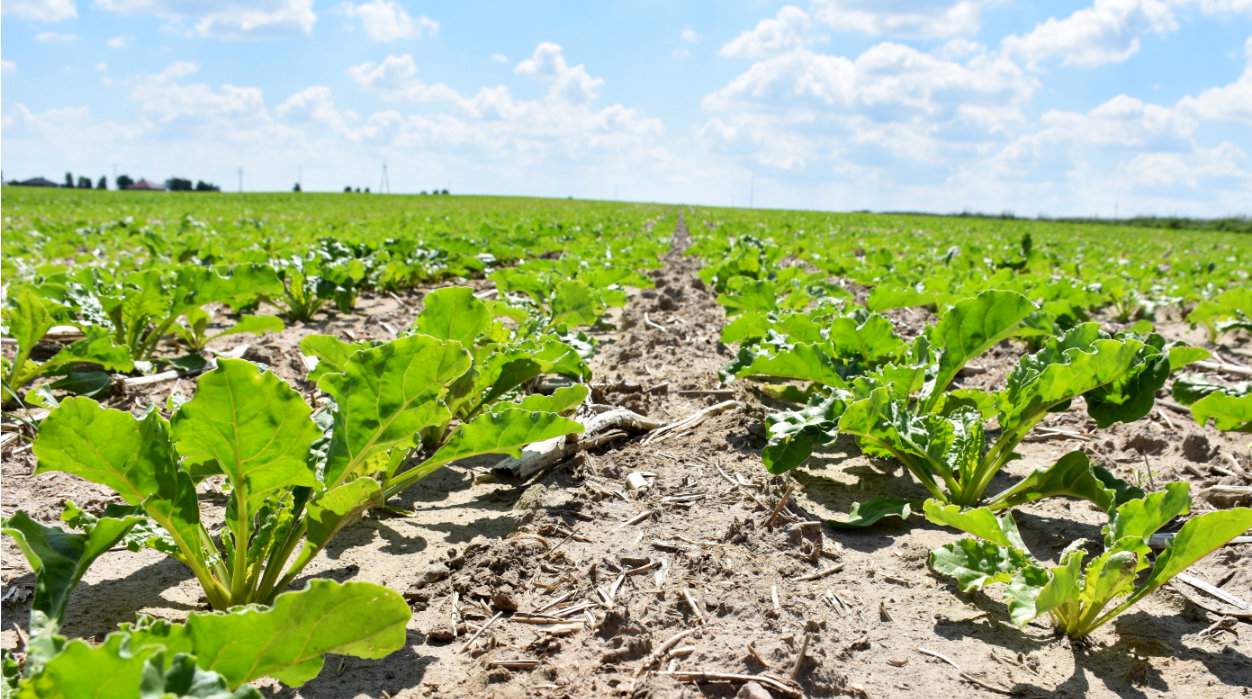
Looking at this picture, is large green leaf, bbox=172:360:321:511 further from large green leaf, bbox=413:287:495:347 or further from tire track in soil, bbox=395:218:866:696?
large green leaf, bbox=413:287:495:347

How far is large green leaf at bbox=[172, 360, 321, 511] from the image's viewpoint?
1.89 metres

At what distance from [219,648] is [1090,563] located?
1.96 metres

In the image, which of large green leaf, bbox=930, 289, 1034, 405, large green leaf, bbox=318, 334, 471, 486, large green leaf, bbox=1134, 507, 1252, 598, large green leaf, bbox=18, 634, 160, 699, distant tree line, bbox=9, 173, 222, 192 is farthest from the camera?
distant tree line, bbox=9, 173, 222, 192

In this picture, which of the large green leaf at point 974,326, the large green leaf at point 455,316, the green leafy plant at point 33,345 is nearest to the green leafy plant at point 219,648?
the large green leaf at point 455,316

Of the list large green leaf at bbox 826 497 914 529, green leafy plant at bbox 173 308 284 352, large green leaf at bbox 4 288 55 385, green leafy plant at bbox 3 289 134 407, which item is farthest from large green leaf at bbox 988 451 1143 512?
large green leaf at bbox 4 288 55 385

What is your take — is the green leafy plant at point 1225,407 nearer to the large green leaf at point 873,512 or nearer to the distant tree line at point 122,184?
the large green leaf at point 873,512

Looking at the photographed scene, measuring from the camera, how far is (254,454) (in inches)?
77.6

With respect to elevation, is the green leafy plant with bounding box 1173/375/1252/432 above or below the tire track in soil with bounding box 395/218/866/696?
above

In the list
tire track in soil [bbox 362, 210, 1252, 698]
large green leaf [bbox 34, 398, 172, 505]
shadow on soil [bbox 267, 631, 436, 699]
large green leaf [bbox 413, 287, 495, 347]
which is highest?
large green leaf [bbox 413, 287, 495, 347]

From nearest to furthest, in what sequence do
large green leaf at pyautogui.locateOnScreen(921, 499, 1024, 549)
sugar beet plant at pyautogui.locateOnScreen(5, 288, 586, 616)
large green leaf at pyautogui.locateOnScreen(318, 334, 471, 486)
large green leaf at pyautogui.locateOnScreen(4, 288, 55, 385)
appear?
1. sugar beet plant at pyautogui.locateOnScreen(5, 288, 586, 616)
2. large green leaf at pyautogui.locateOnScreen(318, 334, 471, 486)
3. large green leaf at pyautogui.locateOnScreen(921, 499, 1024, 549)
4. large green leaf at pyautogui.locateOnScreen(4, 288, 55, 385)

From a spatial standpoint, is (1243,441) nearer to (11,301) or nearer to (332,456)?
(332,456)

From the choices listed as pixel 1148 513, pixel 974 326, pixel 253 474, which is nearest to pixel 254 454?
pixel 253 474

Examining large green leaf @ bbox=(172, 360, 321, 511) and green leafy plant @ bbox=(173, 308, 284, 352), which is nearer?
large green leaf @ bbox=(172, 360, 321, 511)

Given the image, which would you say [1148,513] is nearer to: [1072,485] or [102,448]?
[1072,485]
